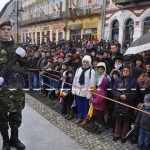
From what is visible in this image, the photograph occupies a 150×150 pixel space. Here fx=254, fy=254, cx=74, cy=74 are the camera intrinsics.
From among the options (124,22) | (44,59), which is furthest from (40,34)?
(44,59)

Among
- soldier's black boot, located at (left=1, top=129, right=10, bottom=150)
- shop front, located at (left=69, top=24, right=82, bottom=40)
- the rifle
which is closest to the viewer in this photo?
the rifle

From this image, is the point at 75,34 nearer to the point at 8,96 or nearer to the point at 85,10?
the point at 85,10

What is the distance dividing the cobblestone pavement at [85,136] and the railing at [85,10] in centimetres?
1708

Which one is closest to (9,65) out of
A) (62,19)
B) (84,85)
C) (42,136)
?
(42,136)

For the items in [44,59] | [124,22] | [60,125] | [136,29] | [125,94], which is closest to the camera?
[125,94]

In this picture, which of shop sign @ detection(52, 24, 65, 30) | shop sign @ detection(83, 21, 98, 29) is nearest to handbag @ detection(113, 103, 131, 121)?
shop sign @ detection(83, 21, 98, 29)

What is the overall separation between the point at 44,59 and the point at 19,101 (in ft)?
16.2

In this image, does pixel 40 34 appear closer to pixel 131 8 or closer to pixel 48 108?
pixel 131 8

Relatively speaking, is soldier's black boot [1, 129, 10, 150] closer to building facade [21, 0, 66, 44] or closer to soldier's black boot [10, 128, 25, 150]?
soldier's black boot [10, 128, 25, 150]

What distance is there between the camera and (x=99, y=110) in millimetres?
5199

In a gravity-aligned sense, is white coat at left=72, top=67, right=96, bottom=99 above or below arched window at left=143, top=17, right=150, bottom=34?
below

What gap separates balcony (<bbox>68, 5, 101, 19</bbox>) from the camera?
870 inches

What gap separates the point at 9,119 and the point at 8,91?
1.57 ft

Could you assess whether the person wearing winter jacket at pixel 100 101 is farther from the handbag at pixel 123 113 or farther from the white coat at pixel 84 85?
the handbag at pixel 123 113
